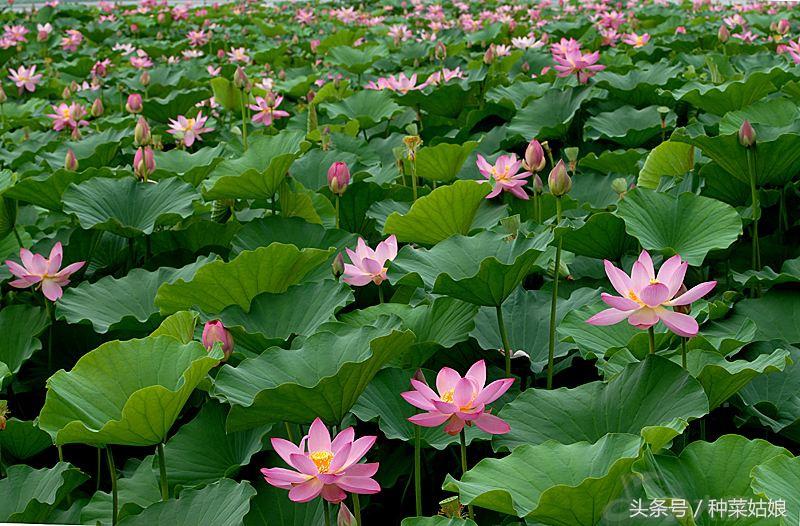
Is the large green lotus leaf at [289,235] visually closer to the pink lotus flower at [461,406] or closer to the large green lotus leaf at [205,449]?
the large green lotus leaf at [205,449]

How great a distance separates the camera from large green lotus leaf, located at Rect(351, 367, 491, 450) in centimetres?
113

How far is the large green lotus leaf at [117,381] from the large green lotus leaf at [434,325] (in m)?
0.29

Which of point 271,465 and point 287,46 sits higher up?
point 271,465

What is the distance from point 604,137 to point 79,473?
1592 millimetres

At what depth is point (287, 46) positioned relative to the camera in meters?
4.67

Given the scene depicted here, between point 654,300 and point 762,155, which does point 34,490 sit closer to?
point 654,300

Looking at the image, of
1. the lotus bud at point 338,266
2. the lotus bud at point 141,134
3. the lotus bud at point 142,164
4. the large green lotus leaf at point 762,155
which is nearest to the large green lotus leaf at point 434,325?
the lotus bud at point 338,266

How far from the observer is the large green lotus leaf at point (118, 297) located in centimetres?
152

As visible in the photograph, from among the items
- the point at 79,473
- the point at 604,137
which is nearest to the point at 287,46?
the point at 604,137

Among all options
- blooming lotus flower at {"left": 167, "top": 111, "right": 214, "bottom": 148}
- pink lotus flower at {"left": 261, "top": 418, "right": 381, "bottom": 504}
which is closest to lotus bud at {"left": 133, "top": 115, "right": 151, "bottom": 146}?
blooming lotus flower at {"left": 167, "top": 111, "right": 214, "bottom": 148}

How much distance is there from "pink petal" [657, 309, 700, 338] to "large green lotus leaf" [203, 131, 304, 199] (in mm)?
933

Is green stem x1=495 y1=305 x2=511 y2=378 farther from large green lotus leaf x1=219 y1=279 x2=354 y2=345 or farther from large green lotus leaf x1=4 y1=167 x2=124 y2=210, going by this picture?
large green lotus leaf x1=4 y1=167 x2=124 y2=210

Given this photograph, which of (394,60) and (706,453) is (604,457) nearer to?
(706,453)

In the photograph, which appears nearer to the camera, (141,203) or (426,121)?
(141,203)
